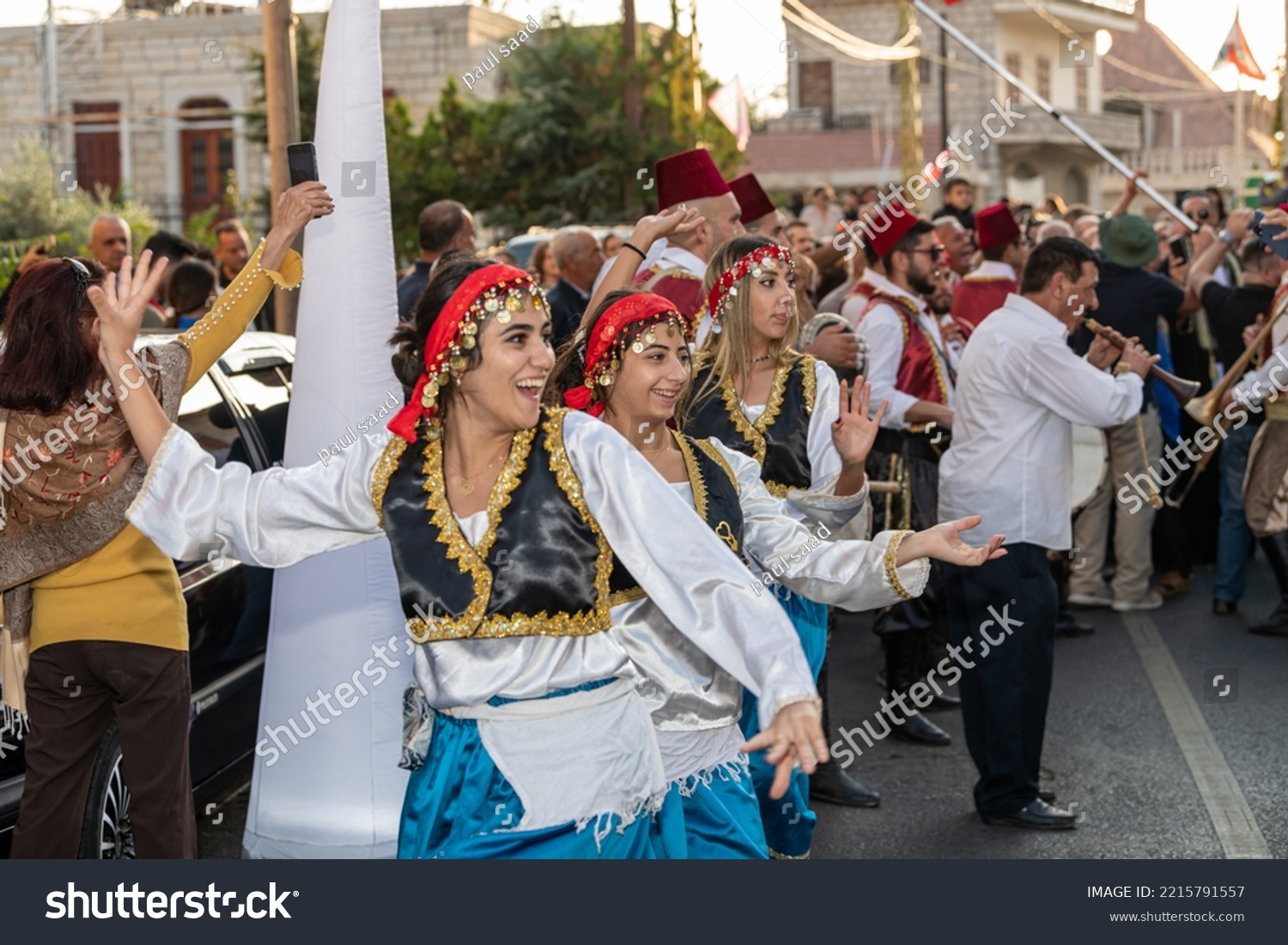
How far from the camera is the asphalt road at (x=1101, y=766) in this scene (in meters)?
5.53

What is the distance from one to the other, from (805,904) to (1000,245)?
6.79m

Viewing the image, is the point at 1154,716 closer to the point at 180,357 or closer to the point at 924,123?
→ the point at 180,357

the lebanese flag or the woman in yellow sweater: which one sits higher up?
the lebanese flag

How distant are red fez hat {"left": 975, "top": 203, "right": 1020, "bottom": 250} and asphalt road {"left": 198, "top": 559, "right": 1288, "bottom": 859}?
7.98ft

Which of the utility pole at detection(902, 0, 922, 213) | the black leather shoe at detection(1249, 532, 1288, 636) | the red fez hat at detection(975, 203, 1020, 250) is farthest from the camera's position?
the utility pole at detection(902, 0, 922, 213)

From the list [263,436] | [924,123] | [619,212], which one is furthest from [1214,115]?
[263,436]

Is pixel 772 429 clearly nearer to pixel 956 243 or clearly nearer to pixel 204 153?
pixel 956 243

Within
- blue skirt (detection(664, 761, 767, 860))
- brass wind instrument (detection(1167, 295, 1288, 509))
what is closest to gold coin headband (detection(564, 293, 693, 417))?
blue skirt (detection(664, 761, 767, 860))

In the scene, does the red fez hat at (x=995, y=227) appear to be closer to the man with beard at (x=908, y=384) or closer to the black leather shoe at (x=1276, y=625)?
the man with beard at (x=908, y=384)

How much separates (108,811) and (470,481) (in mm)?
1951

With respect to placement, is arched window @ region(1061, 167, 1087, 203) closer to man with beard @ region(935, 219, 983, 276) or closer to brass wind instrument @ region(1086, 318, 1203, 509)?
man with beard @ region(935, 219, 983, 276)

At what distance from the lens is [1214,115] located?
2124 inches

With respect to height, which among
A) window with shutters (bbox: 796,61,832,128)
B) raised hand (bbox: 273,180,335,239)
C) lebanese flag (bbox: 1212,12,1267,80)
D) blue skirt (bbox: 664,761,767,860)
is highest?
window with shutters (bbox: 796,61,832,128)

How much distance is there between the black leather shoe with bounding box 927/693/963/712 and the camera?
729 centimetres
